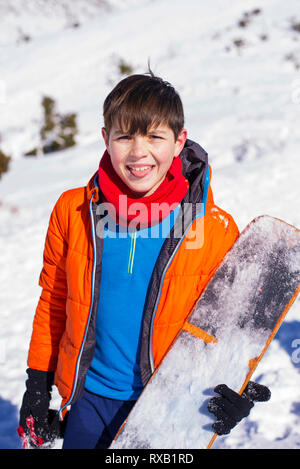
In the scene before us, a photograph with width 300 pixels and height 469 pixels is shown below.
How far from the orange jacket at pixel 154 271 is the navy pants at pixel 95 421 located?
2.6 inches

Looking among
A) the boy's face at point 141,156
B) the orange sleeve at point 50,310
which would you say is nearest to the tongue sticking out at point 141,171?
the boy's face at point 141,156

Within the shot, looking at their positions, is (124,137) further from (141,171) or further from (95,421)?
(95,421)

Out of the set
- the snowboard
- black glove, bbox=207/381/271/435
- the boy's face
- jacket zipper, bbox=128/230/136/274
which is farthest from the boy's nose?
black glove, bbox=207/381/271/435

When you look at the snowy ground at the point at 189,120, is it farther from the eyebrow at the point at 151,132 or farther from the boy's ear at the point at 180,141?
the eyebrow at the point at 151,132

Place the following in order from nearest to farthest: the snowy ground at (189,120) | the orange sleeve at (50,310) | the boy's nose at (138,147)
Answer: the boy's nose at (138,147) → the orange sleeve at (50,310) → the snowy ground at (189,120)

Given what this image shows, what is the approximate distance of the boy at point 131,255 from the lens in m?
1.56

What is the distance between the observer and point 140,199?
5.19 ft

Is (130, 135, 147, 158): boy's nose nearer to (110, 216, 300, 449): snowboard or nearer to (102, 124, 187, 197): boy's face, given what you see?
(102, 124, 187, 197): boy's face

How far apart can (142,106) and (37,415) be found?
1215mm

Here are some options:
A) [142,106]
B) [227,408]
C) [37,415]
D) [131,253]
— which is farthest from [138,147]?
[37,415]

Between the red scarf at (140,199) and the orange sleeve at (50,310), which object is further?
the orange sleeve at (50,310)
